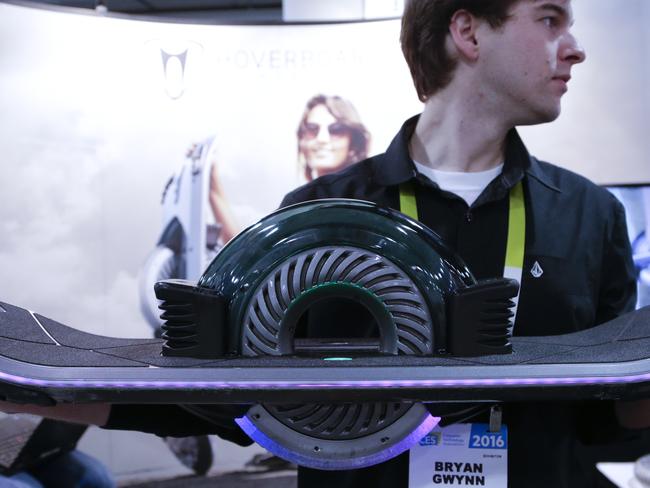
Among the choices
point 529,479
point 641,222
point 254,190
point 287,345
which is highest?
point 254,190

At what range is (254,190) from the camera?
3.07 metres

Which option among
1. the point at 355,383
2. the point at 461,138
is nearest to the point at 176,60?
the point at 461,138

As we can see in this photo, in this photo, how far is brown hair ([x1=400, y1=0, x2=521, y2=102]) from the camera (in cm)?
109

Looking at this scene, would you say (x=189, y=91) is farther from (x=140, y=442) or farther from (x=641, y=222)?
(x=641, y=222)

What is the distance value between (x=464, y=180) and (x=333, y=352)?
538mm

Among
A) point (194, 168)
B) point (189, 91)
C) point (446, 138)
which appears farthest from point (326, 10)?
point (446, 138)

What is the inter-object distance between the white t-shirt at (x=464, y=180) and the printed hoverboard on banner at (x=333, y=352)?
41 cm

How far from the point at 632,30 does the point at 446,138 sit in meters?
2.24

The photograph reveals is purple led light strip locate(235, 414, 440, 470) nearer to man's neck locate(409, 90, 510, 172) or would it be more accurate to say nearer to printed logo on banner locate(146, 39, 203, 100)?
man's neck locate(409, 90, 510, 172)

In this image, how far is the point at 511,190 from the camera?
43.9 inches

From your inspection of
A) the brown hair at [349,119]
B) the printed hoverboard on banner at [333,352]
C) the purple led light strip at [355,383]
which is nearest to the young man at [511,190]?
the printed hoverboard on banner at [333,352]

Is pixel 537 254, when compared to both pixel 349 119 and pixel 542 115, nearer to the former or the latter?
pixel 542 115

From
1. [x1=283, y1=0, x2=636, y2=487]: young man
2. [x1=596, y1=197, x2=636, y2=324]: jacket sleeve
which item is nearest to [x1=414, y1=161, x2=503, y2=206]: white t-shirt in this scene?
[x1=283, y1=0, x2=636, y2=487]: young man

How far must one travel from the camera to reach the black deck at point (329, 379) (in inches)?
23.1
